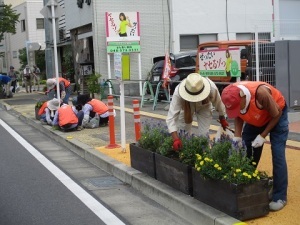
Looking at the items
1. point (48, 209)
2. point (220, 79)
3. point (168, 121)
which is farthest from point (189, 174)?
point (220, 79)

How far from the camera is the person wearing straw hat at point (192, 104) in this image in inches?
219

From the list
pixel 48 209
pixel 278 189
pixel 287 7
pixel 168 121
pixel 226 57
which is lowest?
pixel 48 209

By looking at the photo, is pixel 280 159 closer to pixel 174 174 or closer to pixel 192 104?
pixel 174 174

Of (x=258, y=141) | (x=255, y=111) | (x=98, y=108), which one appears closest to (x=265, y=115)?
(x=255, y=111)

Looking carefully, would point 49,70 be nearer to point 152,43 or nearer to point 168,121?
point 152,43

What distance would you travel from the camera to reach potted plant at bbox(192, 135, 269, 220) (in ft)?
15.2

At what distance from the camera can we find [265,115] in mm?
4891

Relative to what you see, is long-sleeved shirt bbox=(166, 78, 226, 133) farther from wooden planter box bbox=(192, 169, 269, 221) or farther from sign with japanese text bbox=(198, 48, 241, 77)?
sign with japanese text bbox=(198, 48, 241, 77)

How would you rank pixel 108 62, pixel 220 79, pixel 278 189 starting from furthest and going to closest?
pixel 108 62 < pixel 220 79 < pixel 278 189

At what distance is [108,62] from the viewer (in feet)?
65.4

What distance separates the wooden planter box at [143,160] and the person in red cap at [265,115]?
1624 millimetres

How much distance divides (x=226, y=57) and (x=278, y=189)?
7450mm

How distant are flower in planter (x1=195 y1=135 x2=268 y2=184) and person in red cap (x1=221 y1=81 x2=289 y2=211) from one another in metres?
0.18

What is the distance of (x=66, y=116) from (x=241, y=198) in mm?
7607
